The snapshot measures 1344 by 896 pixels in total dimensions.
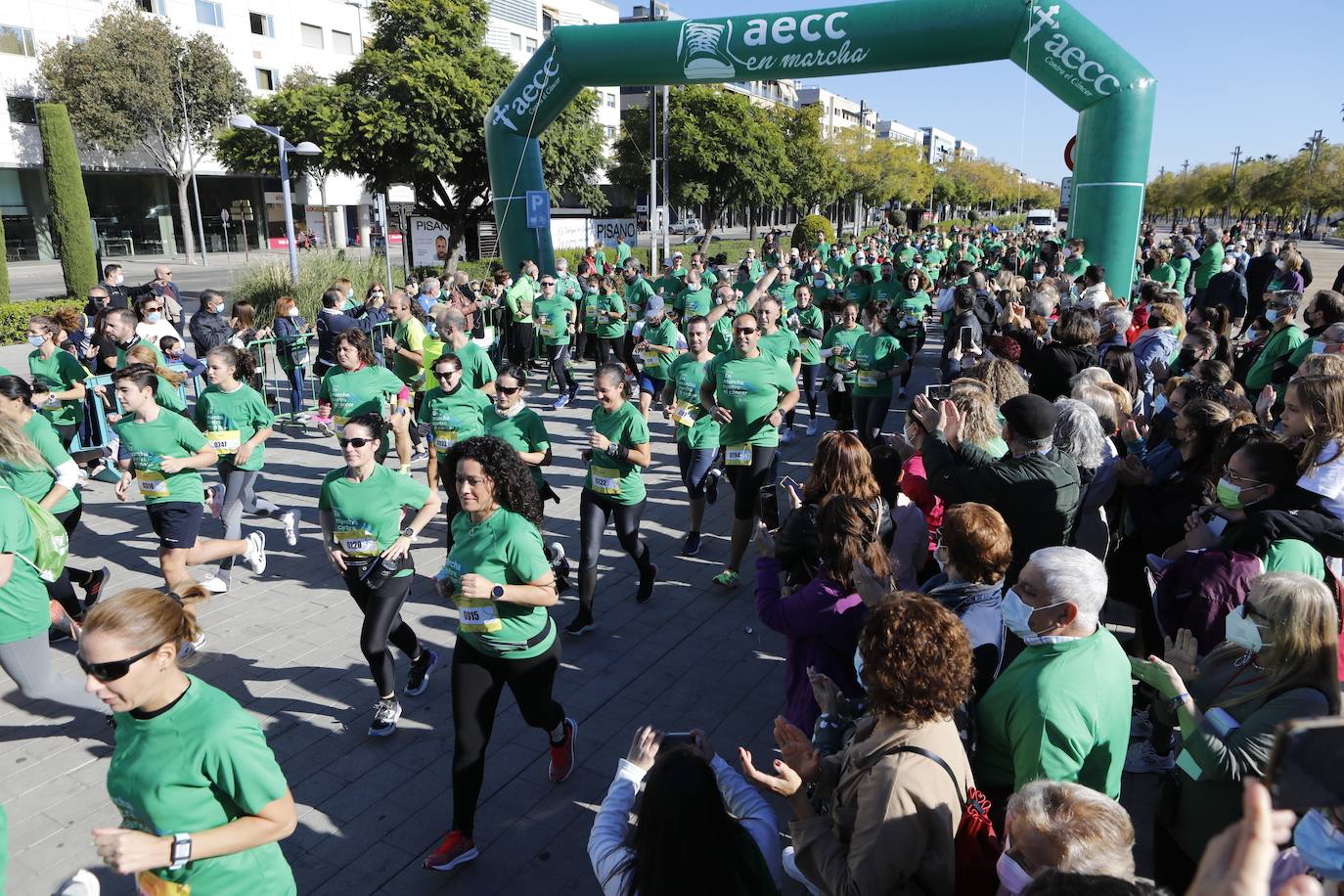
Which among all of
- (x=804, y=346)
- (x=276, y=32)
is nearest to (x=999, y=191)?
(x=276, y=32)

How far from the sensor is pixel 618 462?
19.0 ft

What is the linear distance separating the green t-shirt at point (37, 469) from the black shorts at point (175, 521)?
0.53 meters

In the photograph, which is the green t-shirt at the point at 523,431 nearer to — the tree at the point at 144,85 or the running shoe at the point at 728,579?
the running shoe at the point at 728,579

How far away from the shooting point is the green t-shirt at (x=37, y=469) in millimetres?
5148

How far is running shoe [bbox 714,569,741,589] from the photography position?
6.58 metres

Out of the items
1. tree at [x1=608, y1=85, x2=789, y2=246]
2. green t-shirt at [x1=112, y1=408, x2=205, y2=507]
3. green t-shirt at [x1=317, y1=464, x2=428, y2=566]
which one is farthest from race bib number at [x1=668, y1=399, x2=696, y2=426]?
tree at [x1=608, y1=85, x2=789, y2=246]

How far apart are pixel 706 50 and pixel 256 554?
35.1 ft

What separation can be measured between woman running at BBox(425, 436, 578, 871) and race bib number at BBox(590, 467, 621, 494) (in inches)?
74.1

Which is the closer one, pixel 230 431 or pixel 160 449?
pixel 160 449

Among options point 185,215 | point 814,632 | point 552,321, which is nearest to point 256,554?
point 814,632

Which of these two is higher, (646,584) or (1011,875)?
(1011,875)

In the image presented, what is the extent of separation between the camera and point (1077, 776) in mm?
2559

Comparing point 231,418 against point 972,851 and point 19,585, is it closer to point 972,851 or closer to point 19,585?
point 19,585

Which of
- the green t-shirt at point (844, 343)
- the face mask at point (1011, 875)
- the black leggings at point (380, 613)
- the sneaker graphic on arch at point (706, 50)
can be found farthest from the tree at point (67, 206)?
the face mask at point (1011, 875)
